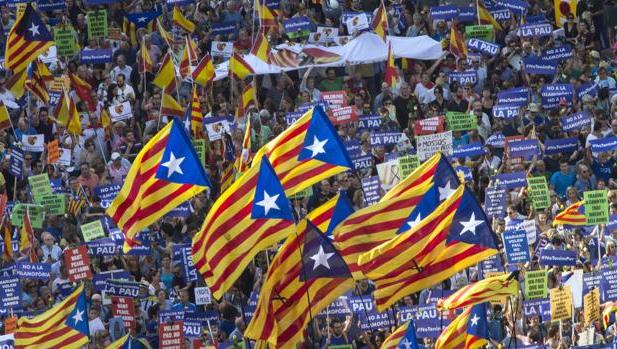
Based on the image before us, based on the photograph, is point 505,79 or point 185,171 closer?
point 185,171

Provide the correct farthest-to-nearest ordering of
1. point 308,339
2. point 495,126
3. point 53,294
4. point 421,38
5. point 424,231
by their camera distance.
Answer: point 421,38, point 495,126, point 53,294, point 308,339, point 424,231

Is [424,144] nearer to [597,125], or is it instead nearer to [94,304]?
[597,125]

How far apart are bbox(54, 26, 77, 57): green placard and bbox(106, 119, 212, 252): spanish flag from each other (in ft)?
34.0

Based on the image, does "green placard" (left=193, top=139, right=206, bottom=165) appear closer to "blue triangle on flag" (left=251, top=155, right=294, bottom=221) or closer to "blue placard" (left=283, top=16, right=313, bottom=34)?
"blue placard" (left=283, top=16, right=313, bottom=34)

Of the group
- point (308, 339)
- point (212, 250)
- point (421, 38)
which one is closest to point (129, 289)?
point (308, 339)

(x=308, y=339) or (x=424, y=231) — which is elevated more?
(x=424, y=231)

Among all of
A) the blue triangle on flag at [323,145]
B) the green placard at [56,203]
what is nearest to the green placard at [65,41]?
the green placard at [56,203]

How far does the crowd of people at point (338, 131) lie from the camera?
33.9 metres

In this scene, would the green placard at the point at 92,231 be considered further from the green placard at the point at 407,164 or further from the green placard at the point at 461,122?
the green placard at the point at 461,122

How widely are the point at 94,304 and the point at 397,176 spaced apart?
4.40m

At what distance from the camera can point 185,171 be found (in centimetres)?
3112

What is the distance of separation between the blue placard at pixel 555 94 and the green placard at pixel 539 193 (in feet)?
11.0

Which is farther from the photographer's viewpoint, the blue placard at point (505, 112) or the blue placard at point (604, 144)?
the blue placard at point (505, 112)

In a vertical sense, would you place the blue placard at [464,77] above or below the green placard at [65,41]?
below
